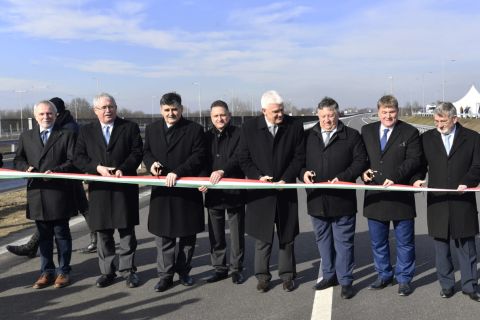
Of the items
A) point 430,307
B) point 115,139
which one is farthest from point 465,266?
point 115,139

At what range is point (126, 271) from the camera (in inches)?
223

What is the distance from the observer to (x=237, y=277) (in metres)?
5.68

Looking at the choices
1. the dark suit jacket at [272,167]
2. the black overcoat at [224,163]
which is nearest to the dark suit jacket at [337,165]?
the dark suit jacket at [272,167]

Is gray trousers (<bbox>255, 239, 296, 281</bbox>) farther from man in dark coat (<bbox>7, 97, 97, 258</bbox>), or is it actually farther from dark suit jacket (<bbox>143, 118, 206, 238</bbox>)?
man in dark coat (<bbox>7, 97, 97, 258</bbox>)

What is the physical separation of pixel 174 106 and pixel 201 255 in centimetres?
237

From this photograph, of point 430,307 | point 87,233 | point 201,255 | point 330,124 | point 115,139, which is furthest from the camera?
point 87,233

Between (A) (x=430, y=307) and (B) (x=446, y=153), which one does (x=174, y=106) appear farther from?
(A) (x=430, y=307)

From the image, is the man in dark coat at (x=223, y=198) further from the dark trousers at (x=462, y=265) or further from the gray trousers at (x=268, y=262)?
the dark trousers at (x=462, y=265)

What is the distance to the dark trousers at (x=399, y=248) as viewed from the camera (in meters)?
5.21

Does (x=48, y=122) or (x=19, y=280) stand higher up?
(x=48, y=122)

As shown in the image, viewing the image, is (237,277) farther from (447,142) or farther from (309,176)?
(447,142)

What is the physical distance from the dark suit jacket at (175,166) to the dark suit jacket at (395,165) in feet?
6.13

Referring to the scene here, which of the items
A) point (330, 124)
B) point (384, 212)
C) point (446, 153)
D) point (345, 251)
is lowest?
point (345, 251)

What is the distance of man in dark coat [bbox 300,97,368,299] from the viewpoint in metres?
5.21
